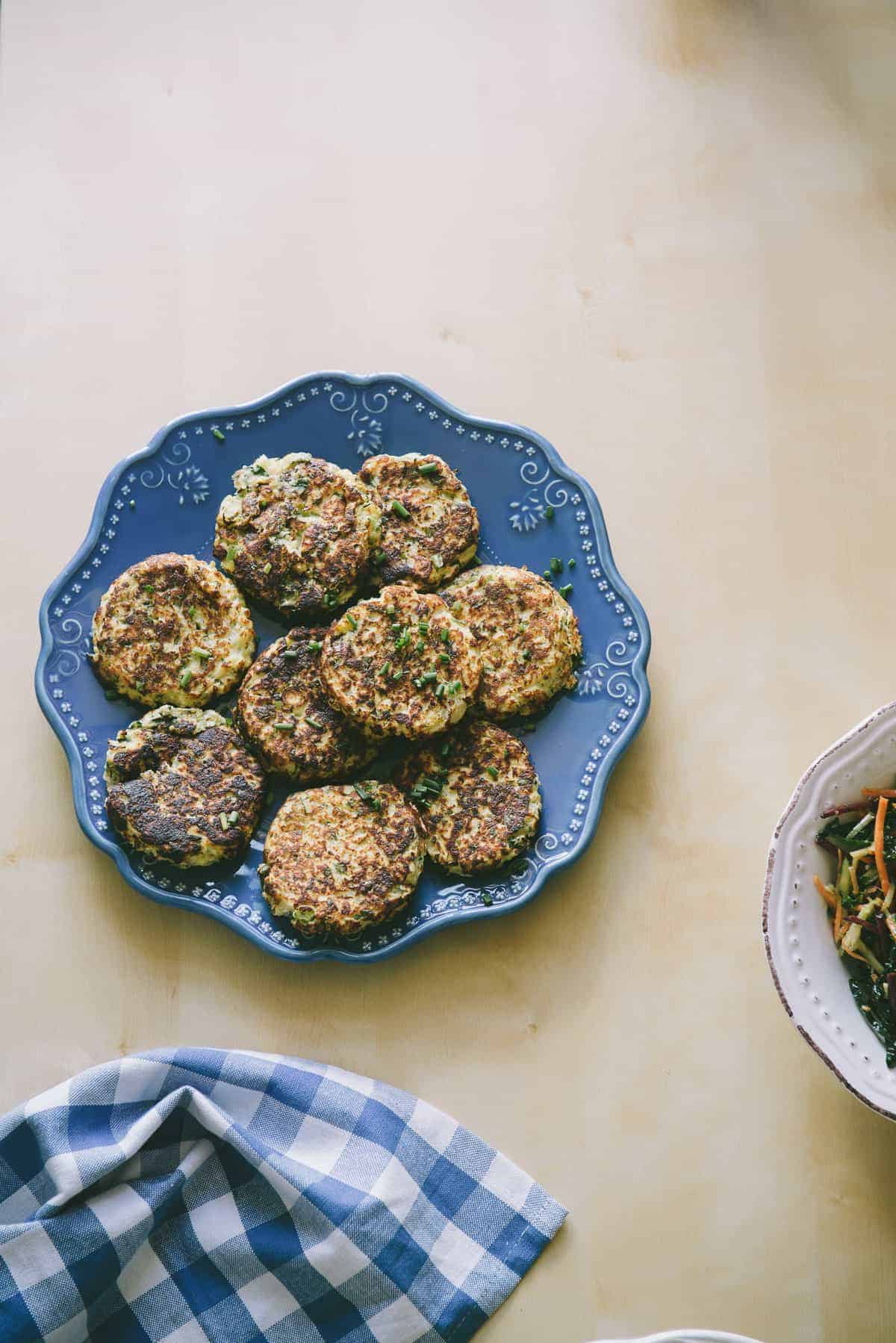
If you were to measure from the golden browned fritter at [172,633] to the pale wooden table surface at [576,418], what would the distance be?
0.36 m

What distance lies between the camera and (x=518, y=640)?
2.97 metres

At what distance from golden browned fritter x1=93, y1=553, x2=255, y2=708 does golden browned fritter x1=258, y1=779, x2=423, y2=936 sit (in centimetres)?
37

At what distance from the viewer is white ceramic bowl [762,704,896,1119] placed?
2684mm

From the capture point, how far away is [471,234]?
3348 mm

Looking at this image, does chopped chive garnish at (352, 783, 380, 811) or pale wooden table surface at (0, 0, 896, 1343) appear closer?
chopped chive garnish at (352, 783, 380, 811)

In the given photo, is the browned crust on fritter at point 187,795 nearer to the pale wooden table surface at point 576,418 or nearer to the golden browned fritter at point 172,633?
the golden browned fritter at point 172,633

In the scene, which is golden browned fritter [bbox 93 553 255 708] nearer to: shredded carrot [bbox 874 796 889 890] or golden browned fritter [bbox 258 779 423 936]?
golden browned fritter [bbox 258 779 423 936]

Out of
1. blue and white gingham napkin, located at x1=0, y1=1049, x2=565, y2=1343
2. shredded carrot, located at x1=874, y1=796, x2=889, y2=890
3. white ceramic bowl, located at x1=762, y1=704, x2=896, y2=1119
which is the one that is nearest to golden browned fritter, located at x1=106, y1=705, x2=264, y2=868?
blue and white gingham napkin, located at x1=0, y1=1049, x2=565, y2=1343

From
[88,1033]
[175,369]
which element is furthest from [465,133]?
[88,1033]

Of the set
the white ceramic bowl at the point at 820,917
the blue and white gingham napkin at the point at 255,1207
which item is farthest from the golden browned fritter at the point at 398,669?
the blue and white gingham napkin at the point at 255,1207

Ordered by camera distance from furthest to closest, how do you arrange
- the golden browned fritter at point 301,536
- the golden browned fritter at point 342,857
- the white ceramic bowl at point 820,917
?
the golden browned fritter at point 301,536, the golden browned fritter at point 342,857, the white ceramic bowl at point 820,917

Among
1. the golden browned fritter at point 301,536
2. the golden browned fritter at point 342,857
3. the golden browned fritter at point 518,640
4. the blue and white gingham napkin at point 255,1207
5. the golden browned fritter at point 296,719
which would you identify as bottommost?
the blue and white gingham napkin at point 255,1207

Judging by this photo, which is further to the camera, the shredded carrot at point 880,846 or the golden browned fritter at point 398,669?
the golden browned fritter at point 398,669

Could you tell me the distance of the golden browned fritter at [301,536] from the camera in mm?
2951
